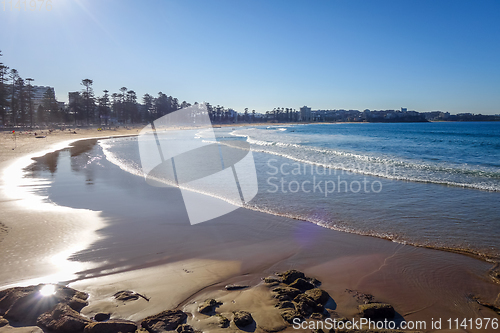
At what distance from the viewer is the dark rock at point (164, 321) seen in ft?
9.87

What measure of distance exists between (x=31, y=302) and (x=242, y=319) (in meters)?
2.42

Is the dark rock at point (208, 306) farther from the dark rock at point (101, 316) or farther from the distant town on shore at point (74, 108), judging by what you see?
the distant town on shore at point (74, 108)

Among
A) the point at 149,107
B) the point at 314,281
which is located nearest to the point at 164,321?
the point at 314,281

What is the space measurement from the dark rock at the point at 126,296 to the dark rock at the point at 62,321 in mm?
532

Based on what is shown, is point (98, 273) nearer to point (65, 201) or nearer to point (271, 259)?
point (271, 259)

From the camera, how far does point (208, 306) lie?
3.45 m

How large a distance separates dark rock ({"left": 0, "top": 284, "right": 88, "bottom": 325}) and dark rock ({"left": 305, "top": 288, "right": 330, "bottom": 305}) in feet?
9.12

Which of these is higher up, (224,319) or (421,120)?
(421,120)

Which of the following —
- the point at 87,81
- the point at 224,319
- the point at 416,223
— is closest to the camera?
the point at 224,319

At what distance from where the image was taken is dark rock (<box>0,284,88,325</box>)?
125 inches

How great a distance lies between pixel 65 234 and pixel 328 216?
594 cm

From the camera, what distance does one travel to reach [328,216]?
23.7 feet

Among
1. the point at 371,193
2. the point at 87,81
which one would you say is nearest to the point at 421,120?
the point at 87,81

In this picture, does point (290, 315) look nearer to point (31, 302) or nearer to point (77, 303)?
point (77, 303)
